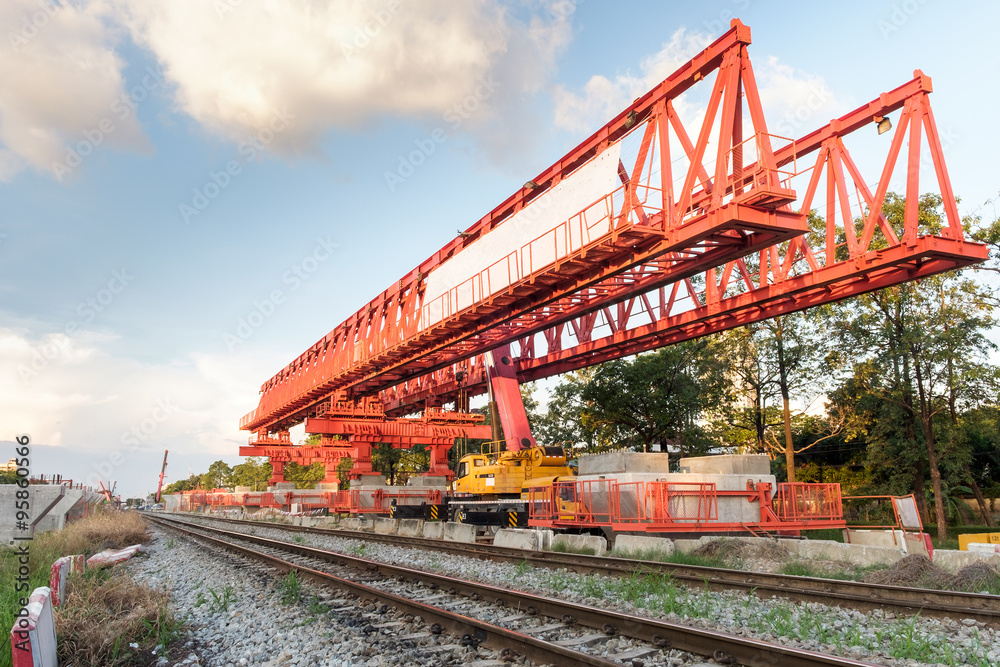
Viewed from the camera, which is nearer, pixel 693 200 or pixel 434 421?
pixel 693 200

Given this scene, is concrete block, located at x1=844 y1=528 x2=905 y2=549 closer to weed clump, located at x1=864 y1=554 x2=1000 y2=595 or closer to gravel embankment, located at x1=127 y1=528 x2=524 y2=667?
weed clump, located at x1=864 y1=554 x2=1000 y2=595

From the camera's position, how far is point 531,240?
17.0m

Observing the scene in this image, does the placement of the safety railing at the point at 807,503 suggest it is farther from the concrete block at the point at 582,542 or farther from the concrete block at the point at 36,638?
the concrete block at the point at 36,638

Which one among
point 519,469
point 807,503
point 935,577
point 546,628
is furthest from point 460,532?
point 546,628

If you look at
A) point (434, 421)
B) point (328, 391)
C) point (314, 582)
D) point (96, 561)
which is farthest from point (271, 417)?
point (314, 582)

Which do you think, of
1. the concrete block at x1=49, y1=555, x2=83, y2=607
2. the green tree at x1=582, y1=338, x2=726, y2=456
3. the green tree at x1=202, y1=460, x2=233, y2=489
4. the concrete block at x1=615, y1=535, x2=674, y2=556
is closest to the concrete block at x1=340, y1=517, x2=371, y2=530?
the concrete block at x1=615, y1=535, x2=674, y2=556

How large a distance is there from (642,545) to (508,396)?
9.43 meters

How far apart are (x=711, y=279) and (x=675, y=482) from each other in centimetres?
571

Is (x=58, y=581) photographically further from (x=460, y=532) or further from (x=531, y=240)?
(x=531, y=240)

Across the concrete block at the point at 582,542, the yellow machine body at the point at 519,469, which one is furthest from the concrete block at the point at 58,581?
the yellow machine body at the point at 519,469

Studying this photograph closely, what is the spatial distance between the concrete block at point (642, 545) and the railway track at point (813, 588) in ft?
4.47

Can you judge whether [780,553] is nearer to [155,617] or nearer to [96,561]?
[155,617]

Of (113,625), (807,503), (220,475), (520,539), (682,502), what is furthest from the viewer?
(220,475)

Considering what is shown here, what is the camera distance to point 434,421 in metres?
31.7
